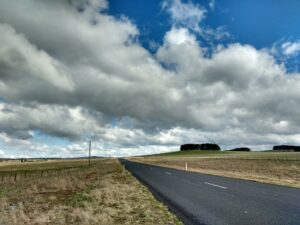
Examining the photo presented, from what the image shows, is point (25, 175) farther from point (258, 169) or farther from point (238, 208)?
point (238, 208)

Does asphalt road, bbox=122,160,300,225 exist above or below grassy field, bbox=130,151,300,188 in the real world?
below

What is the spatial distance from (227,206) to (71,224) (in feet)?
17.3

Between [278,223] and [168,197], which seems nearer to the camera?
[278,223]

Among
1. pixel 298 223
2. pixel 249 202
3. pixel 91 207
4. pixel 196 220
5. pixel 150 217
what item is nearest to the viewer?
pixel 298 223

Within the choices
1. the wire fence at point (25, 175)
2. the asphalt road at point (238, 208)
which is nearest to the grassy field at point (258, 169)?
the asphalt road at point (238, 208)

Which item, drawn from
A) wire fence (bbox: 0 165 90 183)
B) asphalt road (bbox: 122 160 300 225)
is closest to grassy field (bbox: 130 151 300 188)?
asphalt road (bbox: 122 160 300 225)

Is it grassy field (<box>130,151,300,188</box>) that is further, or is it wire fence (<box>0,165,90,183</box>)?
wire fence (<box>0,165,90,183</box>)

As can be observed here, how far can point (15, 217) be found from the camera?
1224 cm

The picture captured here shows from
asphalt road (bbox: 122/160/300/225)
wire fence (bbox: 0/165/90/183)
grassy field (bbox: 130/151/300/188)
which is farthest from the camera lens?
wire fence (bbox: 0/165/90/183)

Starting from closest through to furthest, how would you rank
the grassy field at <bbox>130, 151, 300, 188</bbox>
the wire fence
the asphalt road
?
the asphalt road → the grassy field at <bbox>130, 151, 300, 188</bbox> → the wire fence

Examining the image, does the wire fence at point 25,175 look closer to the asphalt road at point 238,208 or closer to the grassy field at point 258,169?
the grassy field at point 258,169

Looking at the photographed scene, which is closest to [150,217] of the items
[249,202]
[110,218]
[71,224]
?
[110,218]

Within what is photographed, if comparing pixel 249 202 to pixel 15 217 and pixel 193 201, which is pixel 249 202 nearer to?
pixel 193 201

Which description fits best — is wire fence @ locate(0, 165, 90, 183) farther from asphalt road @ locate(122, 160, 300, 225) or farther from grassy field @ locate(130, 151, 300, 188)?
asphalt road @ locate(122, 160, 300, 225)
